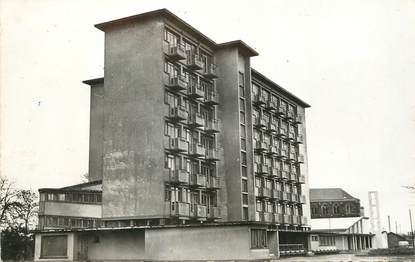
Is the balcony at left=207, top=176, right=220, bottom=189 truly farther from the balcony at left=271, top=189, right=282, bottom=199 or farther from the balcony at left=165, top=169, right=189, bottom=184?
the balcony at left=271, top=189, right=282, bottom=199

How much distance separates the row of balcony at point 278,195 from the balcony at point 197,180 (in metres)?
10.1

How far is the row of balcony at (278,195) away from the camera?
6096cm

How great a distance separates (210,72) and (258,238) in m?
19.4

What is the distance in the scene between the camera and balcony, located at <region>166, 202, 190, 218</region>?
150 ft

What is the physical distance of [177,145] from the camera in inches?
1877

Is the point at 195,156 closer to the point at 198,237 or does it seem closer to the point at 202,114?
the point at 202,114

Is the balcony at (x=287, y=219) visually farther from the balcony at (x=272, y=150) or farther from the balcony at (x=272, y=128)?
the balcony at (x=272, y=128)

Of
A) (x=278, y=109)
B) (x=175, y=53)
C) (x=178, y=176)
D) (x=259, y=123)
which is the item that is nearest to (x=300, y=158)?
(x=278, y=109)

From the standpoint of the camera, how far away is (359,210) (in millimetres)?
111562

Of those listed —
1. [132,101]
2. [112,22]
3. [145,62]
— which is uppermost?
[112,22]

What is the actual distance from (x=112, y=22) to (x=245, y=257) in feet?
81.1

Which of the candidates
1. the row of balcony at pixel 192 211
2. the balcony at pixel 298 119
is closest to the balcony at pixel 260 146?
the row of balcony at pixel 192 211

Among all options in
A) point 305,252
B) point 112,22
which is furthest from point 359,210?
point 112,22

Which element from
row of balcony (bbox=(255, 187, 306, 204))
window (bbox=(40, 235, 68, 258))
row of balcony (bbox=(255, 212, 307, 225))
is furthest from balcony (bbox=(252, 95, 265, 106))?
window (bbox=(40, 235, 68, 258))
